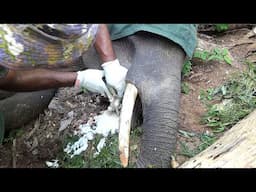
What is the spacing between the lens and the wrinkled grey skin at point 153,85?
2568mm

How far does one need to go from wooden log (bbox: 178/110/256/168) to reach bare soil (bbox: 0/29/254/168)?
22.0 inches

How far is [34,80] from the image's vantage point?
107 inches

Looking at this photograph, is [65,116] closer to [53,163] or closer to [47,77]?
[53,163]

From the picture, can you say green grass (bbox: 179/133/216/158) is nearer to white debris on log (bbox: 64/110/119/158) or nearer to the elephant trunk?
Result: the elephant trunk

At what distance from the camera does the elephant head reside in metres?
2.56

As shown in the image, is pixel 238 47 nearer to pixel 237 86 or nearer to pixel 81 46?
pixel 237 86

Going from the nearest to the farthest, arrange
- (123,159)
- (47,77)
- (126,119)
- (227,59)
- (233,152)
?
(233,152), (123,159), (126,119), (47,77), (227,59)

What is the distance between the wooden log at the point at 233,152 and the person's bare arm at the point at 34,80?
87cm

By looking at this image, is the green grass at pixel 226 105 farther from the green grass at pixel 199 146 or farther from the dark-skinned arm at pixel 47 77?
the dark-skinned arm at pixel 47 77

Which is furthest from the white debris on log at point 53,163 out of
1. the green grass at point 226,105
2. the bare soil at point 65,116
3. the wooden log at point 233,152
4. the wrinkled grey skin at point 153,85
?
the wooden log at point 233,152

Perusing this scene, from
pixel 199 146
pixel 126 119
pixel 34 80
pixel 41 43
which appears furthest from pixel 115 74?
pixel 41 43

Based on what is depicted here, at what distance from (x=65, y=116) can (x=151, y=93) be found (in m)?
0.70
